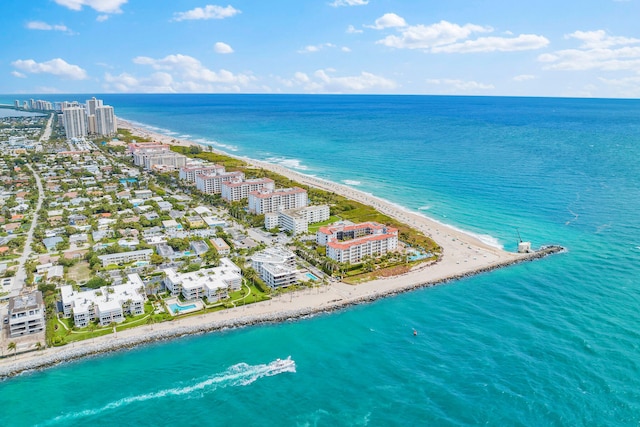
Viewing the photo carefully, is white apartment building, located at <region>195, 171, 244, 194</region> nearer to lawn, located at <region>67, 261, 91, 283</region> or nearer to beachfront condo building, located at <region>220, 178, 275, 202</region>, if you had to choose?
beachfront condo building, located at <region>220, 178, 275, 202</region>

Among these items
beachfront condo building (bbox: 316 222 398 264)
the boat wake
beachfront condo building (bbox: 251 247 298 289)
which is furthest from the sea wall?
beachfront condo building (bbox: 316 222 398 264)

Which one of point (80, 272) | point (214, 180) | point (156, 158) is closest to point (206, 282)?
point (80, 272)

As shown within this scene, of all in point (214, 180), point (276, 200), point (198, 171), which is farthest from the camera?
point (198, 171)

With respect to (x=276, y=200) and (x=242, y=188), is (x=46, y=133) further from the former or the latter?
(x=276, y=200)

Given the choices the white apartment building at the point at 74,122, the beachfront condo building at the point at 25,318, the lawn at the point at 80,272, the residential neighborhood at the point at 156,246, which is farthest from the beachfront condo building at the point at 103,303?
the white apartment building at the point at 74,122

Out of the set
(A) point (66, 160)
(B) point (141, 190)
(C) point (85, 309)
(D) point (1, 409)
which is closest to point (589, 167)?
(B) point (141, 190)

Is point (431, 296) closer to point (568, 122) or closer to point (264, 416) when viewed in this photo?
point (264, 416)

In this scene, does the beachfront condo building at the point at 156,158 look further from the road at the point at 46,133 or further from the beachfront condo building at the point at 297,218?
the road at the point at 46,133
